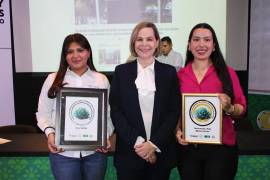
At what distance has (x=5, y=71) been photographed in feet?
16.1

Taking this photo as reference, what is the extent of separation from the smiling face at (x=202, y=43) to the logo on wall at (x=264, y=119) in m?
3.68

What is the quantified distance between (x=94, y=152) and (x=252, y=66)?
3.92 metres

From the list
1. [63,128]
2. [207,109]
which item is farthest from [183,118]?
[63,128]

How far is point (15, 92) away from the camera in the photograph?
5027 millimetres

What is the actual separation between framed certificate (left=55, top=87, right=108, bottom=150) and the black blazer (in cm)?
9

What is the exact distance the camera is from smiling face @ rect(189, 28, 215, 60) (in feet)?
6.66

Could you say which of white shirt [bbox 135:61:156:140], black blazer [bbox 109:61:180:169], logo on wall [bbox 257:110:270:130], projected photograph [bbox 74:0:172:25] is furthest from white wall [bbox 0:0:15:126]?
logo on wall [bbox 257:110:270:130]

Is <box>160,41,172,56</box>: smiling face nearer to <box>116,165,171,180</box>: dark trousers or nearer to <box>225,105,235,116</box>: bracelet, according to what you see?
<box>225,105,235,116</box>: bracelet

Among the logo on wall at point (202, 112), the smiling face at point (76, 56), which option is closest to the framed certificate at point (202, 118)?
the logo on wall at point (202, 112)

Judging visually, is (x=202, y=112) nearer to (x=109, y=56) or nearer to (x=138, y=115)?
(x=138, y=115)

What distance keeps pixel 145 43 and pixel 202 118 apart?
565 mm

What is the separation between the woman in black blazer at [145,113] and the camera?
195cm

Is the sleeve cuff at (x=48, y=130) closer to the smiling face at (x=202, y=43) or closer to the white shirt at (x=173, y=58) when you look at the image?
the smiling face at (x=202, y=43)

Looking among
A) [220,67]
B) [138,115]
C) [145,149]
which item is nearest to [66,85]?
[138,115]
